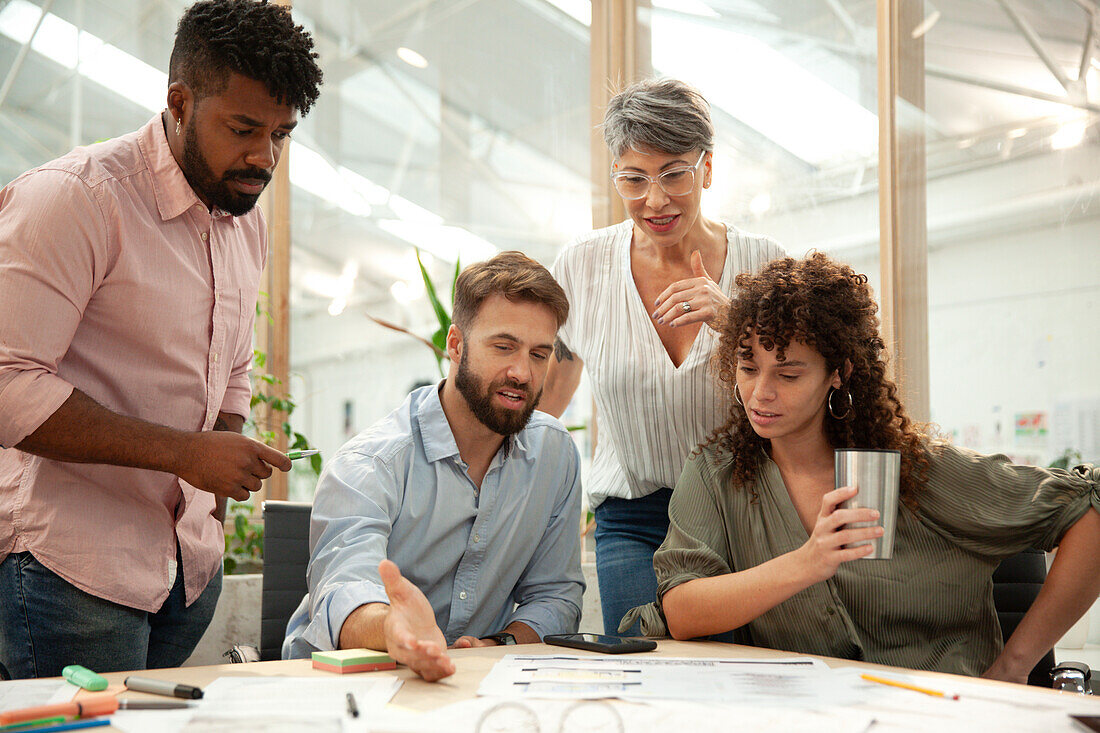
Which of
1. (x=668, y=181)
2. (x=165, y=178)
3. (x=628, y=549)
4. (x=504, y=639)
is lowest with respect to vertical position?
(x=504, y=639)

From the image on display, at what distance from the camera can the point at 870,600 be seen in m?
1.61

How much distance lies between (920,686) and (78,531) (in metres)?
1.25

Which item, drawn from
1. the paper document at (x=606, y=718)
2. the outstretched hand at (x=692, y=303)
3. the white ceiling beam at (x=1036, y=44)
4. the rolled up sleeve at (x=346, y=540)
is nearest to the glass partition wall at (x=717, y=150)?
the white ceiling beam at (x=1036, y=44)

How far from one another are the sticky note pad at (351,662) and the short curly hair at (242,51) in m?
0.92

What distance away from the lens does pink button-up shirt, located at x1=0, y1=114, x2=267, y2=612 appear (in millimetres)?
1405

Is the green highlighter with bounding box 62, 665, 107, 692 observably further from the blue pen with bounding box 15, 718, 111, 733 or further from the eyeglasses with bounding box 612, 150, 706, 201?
the eyeglasses with bounding box 612, 150, 706, 201

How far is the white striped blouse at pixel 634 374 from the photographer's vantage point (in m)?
2.04

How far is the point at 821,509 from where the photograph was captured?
154 centimetres

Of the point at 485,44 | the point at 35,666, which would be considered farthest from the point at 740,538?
the point at 485,44

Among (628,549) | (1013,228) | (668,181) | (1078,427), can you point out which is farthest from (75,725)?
(1013,228)

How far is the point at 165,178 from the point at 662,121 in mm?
999

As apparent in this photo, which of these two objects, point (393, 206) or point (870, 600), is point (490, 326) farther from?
point (393, 206)

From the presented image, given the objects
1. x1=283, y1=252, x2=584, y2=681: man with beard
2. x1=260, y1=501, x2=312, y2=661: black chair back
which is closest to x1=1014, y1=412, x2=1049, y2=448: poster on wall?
x1=283, y1=252, x2=584, y2=681: man with beard

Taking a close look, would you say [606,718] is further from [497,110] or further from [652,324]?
[497,110]
